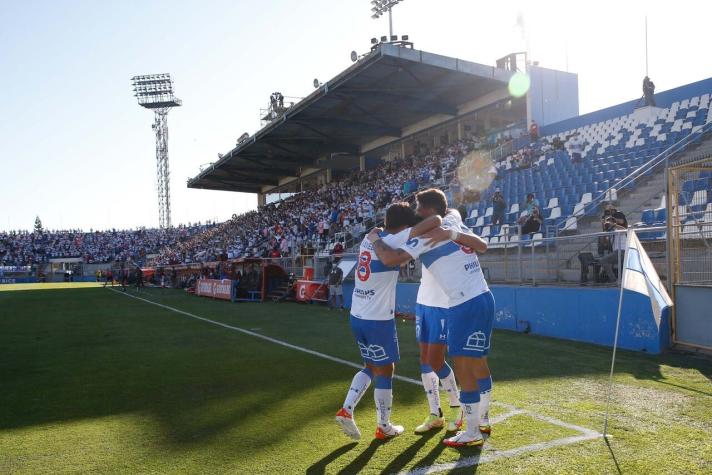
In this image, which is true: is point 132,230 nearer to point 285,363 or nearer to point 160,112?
point 160,112

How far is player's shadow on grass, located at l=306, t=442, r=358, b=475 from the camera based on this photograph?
4051mm

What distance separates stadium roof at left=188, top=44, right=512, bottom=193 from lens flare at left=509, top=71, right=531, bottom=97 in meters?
0.40

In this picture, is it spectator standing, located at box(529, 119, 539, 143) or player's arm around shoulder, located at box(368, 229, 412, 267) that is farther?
spectator standing, located at box(529, 119, 539, 143)

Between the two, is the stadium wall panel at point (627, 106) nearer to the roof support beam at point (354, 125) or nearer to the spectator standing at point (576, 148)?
the spectator standing at point (576, 148)

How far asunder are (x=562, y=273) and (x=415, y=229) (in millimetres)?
7687

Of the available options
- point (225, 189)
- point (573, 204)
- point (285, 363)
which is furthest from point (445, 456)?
point (225, 189)

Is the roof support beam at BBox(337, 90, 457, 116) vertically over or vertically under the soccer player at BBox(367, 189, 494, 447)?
over

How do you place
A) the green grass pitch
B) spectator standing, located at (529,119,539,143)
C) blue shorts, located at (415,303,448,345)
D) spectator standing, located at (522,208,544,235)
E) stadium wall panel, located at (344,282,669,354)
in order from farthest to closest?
spectator standing, located at (529,119,539,143) < spectator standing, located at (522,208,544,235) < stadium wall panel, located at (344,282,669,354) < blue shorts, located at (415,303,448,345) < the green grass pitch

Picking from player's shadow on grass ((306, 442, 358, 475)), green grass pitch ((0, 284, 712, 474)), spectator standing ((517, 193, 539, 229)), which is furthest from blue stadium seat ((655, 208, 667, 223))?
Answer: player's shadow on grass ((306, 442, 358, 475))

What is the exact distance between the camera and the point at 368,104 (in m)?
32.1

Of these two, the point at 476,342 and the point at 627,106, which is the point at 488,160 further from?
the point at 476,342

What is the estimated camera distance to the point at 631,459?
4141 millimetres

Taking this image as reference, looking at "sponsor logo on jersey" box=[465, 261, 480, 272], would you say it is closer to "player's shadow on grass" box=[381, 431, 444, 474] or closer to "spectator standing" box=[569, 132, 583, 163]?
"player's shadow on grass" box=[381, 431, 444, 474]

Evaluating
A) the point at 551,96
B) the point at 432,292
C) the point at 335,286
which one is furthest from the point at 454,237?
the point at 551,96
